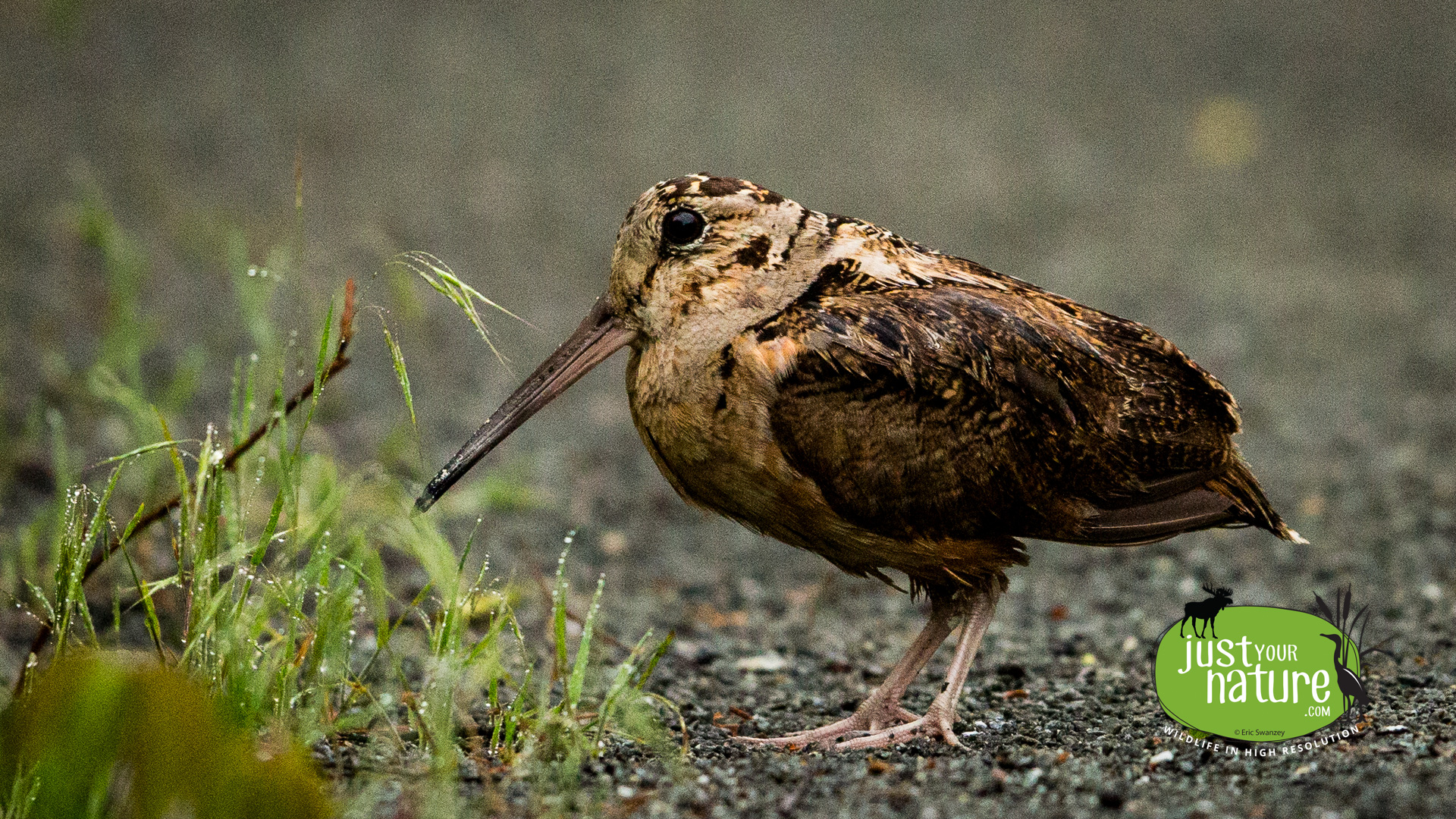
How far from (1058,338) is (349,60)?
9286 mm

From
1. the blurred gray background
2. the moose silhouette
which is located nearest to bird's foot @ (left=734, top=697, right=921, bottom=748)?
the moose silhouette

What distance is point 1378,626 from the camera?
188 inches

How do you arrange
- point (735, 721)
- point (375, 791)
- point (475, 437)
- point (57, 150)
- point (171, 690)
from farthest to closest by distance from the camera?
point (57, 150) → point (735, 721) → point (475, 437) → point (375, 791) → point (171, 690)

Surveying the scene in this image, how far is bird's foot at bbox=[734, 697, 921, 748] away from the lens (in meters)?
3.68

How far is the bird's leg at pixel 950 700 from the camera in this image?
360 centimetres

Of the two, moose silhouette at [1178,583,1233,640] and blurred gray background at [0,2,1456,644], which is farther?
blurred gray background at [0,2,1456,644]

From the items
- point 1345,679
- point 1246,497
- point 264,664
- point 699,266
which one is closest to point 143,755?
point 264,664

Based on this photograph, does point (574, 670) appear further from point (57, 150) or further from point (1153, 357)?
point (57, 150)

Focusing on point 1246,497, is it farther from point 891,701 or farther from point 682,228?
point 682,228

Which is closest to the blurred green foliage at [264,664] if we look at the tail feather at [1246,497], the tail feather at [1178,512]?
the tail feather at [1178,512]

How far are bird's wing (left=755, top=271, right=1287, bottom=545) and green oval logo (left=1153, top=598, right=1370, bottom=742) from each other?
33 cm

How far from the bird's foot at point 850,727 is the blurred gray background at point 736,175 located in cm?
129

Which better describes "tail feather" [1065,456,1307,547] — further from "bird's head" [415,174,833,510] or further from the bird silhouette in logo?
"bird's head" [415,174,833,510]

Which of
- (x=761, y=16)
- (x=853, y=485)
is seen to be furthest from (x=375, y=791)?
(x=761, y=16)
